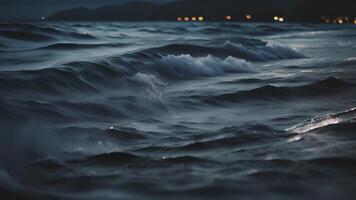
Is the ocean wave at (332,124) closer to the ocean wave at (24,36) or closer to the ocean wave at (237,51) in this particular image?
the ocean wave at (237,51)

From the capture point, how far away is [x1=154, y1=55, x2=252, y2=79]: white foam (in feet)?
53.5

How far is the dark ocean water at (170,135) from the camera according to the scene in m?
4.84

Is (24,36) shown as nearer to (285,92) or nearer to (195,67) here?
(195,67)

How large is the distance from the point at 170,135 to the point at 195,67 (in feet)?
32.1

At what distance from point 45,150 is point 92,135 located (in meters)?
1.11

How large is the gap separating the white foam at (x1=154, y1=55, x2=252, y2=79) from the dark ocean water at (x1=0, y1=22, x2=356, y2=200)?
2.98 ft

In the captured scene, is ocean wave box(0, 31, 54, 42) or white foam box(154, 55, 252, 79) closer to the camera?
white foam box(154, 55, 252, 79)

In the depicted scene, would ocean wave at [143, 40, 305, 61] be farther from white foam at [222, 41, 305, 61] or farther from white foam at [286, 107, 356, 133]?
white foam at [286, 107, 356, 133]

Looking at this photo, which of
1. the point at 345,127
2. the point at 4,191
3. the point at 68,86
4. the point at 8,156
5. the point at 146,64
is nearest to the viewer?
the point at 4,191

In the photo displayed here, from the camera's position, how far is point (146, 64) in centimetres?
1686

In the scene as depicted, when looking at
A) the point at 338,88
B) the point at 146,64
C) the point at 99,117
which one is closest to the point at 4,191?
the point at 99,117

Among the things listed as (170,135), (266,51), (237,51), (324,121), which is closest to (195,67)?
(237,51)

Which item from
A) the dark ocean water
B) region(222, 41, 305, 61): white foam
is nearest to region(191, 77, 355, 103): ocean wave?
the dark ocean water

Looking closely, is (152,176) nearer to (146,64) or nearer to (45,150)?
(45,150)
